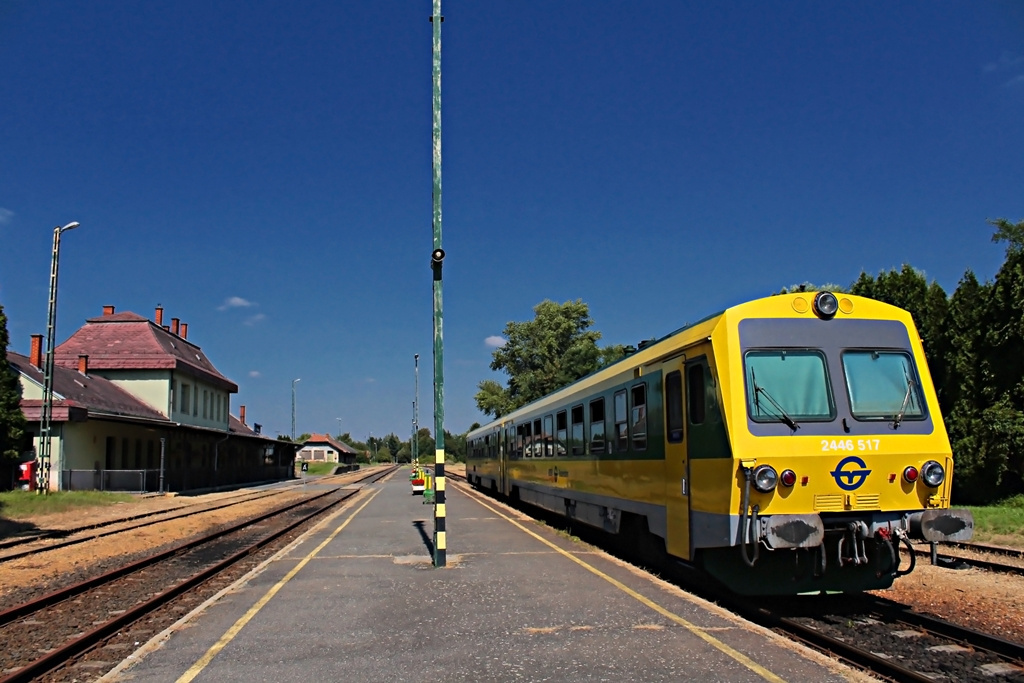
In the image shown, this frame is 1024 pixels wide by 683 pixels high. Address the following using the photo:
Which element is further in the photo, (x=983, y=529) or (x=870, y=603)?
(x=983, y=529)

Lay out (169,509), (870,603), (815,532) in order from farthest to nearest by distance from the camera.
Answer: (169,509)
(870,603)
(815,532)

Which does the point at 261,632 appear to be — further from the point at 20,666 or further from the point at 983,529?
the point at 983,529

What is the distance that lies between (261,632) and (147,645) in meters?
0.98

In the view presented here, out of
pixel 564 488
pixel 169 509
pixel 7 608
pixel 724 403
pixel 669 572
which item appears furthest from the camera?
pixel 169 509

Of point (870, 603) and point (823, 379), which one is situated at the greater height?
point (823, 379)

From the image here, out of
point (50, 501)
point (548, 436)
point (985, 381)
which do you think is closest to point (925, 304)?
point (985, 381)

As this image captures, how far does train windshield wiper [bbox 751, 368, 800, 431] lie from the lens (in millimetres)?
8055

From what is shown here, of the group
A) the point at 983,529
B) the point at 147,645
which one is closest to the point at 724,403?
the point at 147,645

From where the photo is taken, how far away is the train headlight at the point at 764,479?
25.5ft

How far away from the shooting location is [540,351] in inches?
2808

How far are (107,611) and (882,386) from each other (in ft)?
29.5

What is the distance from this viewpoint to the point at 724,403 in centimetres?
816

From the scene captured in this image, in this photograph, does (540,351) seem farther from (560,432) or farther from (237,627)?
(237,627)

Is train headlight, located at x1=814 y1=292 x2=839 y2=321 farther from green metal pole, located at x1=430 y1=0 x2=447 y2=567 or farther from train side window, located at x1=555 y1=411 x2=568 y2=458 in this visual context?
train side window, located at x1=555 y1=411 x2=568 y2=458
